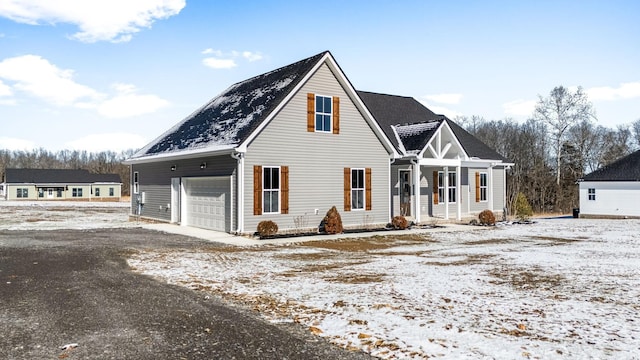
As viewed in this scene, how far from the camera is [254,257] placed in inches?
498

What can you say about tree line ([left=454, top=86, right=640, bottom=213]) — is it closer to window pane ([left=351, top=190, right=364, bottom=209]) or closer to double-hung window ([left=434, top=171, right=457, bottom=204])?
double-hung window ([left=434, top=171, right=457, bottom=204])

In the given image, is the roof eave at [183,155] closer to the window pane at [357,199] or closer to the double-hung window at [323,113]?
Answer: the double-hung window at [323,113]

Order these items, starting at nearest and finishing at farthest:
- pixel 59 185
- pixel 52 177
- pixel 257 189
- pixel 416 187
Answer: pixel 257 189, pixel 416 187, pixel 59 185, pixel 52 177

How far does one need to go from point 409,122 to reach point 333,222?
10.7 meters

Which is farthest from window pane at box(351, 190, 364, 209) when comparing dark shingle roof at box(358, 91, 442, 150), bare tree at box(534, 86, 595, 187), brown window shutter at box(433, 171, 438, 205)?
bare tree at box(534, 86, 595, 187)

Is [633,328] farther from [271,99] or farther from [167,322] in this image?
[271,99]

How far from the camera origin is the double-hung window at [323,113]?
64.1 ft

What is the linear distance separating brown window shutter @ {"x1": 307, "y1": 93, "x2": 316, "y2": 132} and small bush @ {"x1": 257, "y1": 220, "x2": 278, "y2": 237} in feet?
14.0

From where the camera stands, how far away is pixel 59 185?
211 ft

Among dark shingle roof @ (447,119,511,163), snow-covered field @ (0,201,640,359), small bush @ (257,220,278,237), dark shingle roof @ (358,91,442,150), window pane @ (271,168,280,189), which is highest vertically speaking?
dark shingle roof @ (358,91,442,150)

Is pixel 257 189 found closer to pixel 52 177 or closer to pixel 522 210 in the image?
pixel 522 210

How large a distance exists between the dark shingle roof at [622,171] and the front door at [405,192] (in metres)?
14.5

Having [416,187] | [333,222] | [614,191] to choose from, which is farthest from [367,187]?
[614,191]

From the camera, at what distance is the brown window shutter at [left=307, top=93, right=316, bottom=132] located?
1917 cm
